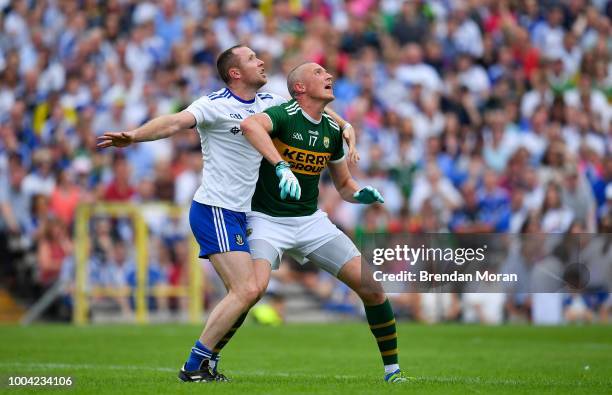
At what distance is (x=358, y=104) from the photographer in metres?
22.8

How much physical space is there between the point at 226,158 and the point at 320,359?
162 inches

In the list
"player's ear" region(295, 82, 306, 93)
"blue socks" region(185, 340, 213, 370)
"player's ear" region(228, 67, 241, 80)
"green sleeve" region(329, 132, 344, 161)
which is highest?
"player's ear" region(228, 67, 241, 80)

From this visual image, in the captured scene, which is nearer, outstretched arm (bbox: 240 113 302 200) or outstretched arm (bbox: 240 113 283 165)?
outstretched arm (bbox: 240 113 302 200)

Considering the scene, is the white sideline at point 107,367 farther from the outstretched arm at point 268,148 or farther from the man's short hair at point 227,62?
the man's short hair at point 227,62

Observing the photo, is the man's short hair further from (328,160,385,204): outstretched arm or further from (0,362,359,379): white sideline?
(0,362,359,379): white sideline

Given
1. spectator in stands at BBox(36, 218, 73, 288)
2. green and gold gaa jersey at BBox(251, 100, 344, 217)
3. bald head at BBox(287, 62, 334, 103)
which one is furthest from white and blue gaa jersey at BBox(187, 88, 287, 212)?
spectator in stands at BBox(36, 218, 73, 288)

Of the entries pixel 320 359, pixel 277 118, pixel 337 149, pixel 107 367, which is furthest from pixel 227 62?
pixel 320 359

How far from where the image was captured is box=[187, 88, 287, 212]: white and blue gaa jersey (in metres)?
9.48

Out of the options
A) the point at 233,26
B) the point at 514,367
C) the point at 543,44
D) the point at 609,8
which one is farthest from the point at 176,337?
the point at 609,8

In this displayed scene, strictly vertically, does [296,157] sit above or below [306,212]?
above

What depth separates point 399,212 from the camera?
21.3 meters

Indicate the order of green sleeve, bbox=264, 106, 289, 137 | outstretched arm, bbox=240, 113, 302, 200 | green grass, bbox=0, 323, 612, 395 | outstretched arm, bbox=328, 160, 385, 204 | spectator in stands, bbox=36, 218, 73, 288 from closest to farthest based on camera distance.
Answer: outstretched arm, bbox=240, 113, 302, 200, green grass, bbox=0, 323, 612, 395, green sleeve, bbox=264, 106, 289, 137, outstretched arm, bbox=328, 160, 385, 204, spectator in stands, bbox=36, 218, 73, 288

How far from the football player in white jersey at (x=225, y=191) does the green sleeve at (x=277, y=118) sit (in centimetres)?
25

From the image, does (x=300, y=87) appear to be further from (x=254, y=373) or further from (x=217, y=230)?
(x=254, y=373)
